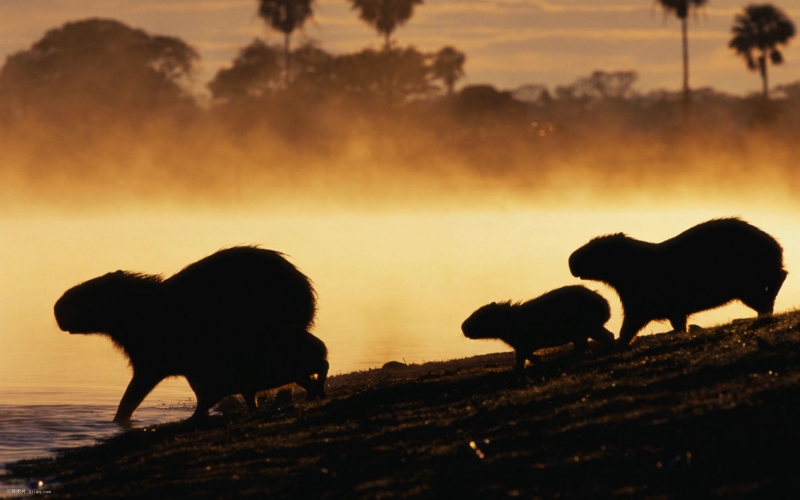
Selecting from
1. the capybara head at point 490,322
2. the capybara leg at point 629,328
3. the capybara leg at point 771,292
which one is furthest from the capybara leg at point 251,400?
the capybara leg at point 771,292

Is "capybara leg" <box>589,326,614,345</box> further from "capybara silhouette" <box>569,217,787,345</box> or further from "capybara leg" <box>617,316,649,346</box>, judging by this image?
"capybara silhouette" <box>569,217,787,345</box>

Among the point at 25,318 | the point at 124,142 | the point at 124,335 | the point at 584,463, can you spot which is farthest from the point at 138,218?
the point at 584,463

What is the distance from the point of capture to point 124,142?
8819 centimetres

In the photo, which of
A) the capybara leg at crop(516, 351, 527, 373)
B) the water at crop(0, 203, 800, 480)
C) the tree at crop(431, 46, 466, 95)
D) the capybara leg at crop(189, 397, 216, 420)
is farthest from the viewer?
the tree at crop(431, 46, 466, 95)

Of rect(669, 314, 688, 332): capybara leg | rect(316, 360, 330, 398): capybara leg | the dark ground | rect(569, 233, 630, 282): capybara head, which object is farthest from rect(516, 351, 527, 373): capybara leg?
rect(669, 314, 688, 332): capybara leg

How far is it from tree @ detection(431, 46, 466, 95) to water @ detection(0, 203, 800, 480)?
59.0 ft

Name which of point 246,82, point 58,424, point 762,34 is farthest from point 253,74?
point 58,424

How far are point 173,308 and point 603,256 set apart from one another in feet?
16.1

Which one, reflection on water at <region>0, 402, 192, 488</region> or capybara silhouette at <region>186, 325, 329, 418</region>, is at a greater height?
capybara silhouette at <region>186, 325, 329, 418</region>

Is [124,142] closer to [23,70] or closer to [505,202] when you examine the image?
[23,70]

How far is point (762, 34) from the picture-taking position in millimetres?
79875

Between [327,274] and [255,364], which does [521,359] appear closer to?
[255,364]

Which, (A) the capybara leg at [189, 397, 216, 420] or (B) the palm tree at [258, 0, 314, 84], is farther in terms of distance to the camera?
(B) the palm tree at [258, 0, 314, 84]

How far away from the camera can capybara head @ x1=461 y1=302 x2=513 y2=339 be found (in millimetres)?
15055
